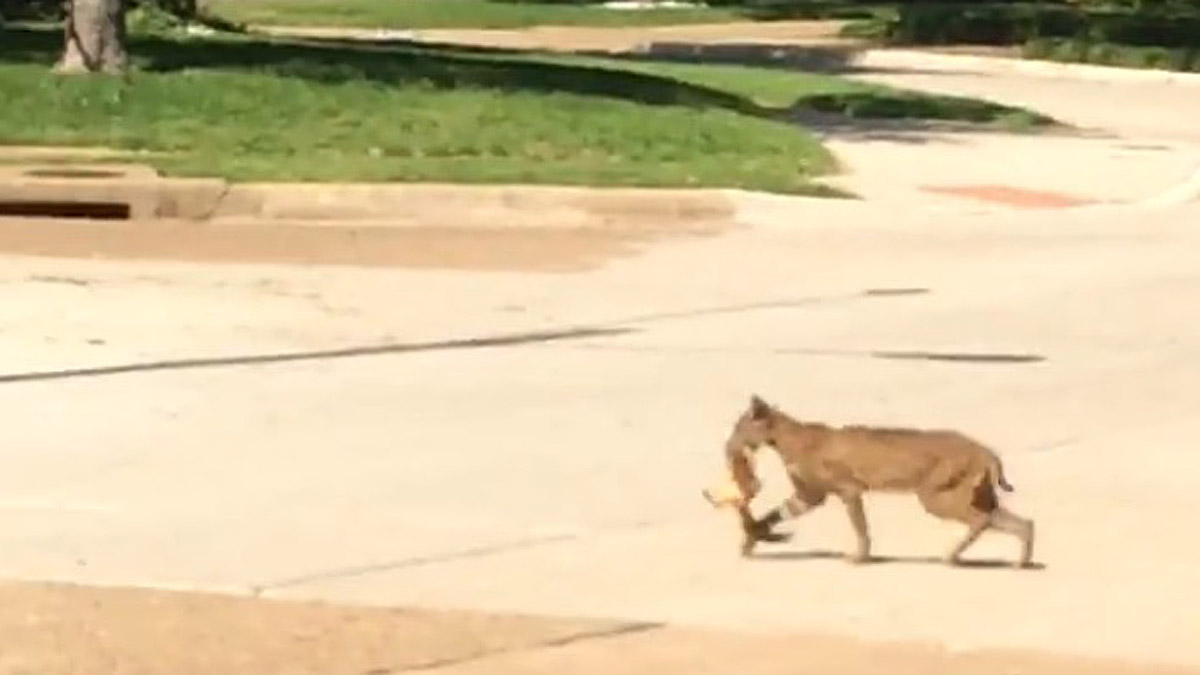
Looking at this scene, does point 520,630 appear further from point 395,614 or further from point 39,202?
point 39,202

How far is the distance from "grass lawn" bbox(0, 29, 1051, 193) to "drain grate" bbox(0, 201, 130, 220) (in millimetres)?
1207

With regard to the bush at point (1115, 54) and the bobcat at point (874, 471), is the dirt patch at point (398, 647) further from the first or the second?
the bush at point (1115, 54)

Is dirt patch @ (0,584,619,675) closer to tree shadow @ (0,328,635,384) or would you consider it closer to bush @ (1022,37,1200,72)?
tree shadow @ (0,328,635,384)

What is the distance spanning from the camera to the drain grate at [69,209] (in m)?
19.4

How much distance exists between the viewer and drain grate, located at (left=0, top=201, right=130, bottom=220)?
63.7 ft

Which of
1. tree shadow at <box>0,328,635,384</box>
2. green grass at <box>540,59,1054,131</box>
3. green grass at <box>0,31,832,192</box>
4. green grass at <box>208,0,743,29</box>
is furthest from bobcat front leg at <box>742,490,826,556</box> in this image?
green grass at <box>208,0,743,29</box>

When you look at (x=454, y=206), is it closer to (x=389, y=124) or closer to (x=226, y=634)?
(x=389, y=124)

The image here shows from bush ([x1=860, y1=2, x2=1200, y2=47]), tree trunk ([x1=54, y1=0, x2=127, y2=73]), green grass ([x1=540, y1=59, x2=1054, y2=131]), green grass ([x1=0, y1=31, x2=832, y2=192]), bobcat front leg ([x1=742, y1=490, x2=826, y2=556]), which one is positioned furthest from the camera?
bush ([x1=860, y1=2, x2=1200, y2=47])

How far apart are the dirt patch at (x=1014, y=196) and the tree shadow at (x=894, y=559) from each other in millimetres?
12860

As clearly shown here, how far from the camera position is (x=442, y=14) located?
5478 centimetres

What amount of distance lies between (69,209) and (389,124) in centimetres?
454

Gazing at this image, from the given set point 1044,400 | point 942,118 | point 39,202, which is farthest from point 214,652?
point 942,118

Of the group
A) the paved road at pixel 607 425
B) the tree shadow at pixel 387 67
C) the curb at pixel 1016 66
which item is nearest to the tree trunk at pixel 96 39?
the tree shadow at pixel 387 67

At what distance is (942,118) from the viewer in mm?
31391
